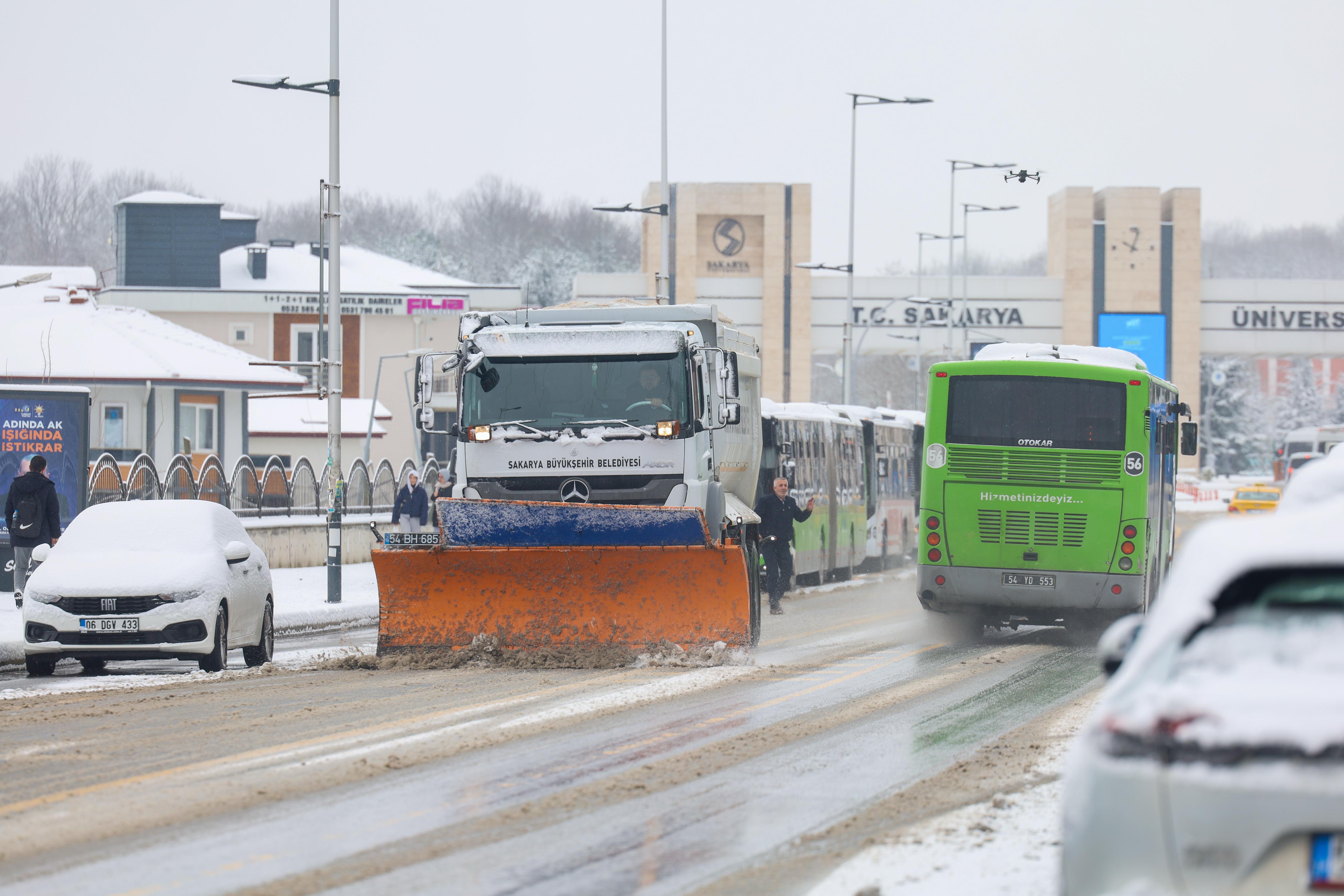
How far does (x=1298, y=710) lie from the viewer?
3.84m

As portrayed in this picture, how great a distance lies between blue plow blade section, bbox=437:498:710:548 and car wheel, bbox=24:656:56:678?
361cm

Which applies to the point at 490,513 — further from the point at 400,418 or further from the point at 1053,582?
the point at 400,418

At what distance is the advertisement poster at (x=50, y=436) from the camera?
859 inches

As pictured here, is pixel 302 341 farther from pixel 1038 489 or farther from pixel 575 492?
pixel 575 492

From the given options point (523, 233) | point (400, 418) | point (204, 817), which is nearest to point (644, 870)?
point (204, 817)

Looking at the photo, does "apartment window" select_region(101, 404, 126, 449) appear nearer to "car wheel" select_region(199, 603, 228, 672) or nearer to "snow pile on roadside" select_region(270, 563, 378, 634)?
"snow pile on roadside" select_region(270, 563, 378, 634)

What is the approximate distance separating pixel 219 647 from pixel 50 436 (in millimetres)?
8406

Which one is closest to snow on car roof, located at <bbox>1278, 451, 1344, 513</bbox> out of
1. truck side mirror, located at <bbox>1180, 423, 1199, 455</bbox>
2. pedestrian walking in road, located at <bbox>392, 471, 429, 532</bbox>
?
truck side mirror, located at <bbox>1180, 423, 1199, 455</bbox>

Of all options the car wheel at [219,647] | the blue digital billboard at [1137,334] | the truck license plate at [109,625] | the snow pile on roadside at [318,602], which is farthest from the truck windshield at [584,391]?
the blue digital billboard at [1137,334]

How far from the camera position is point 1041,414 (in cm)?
1800

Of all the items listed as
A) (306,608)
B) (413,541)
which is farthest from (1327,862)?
(306,608)

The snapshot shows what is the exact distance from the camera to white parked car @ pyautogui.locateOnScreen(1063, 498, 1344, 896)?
3.78 m

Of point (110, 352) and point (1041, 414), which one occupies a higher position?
point (110, 352)

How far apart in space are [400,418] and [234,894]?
70325 millimetres
